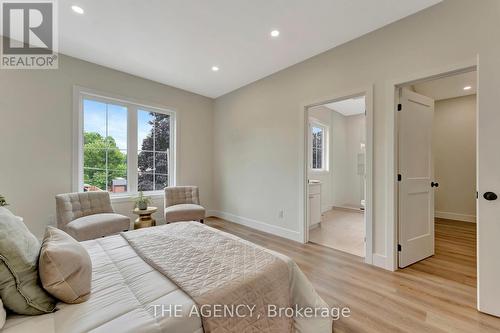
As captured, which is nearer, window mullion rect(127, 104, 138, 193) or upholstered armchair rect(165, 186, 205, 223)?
upholstered armchair rect(165, 186, 205, 223)

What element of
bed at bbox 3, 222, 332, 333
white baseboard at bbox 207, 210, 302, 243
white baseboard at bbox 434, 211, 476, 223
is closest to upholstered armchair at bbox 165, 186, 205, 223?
white baseboard at bbox 207, 210, 302, 243

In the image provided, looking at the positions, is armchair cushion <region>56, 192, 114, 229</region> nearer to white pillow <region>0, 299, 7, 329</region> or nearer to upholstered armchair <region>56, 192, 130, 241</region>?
upholstered armchair <region>56, 192, 130, 241</region>

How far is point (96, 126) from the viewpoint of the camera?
144 inches

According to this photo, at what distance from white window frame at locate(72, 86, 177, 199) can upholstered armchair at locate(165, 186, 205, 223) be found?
474 mm

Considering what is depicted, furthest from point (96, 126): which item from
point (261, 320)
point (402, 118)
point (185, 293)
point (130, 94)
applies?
point (402, 118)

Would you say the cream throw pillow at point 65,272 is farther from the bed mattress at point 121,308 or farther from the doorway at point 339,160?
the doorway at point 339,160

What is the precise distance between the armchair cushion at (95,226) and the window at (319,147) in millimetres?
4315

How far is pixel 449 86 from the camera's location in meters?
3.91

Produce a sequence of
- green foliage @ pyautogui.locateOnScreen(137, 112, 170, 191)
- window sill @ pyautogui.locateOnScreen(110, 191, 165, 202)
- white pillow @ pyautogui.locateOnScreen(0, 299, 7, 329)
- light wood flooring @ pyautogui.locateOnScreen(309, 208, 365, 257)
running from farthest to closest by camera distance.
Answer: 1. green foliage @ pyautogui.locateOnScreen(137, 112, 170, 191)
2. window sill @ pyautogui.locateOnScreen(110, 191, 165, 202)
3. light wood flooring @ pyautogui.locateOnScreen(309, 208, 365, 257)
4. white pillow @ pyautogui.locateOnScreen(0, 299, 7, 329)

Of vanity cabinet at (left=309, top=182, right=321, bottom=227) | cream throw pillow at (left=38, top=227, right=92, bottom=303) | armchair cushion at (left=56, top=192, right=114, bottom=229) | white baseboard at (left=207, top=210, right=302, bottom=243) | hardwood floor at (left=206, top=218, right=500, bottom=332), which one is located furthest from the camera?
vanity cabinet at (left=309, top=182, right=321, bottom=227)

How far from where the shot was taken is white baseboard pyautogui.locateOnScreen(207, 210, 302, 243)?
3480 millimetres

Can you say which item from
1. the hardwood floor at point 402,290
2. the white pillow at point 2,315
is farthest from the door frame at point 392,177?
the white pillow at point 2,315

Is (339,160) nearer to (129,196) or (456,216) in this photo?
(456,216)

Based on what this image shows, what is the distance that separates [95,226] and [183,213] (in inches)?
47.1
